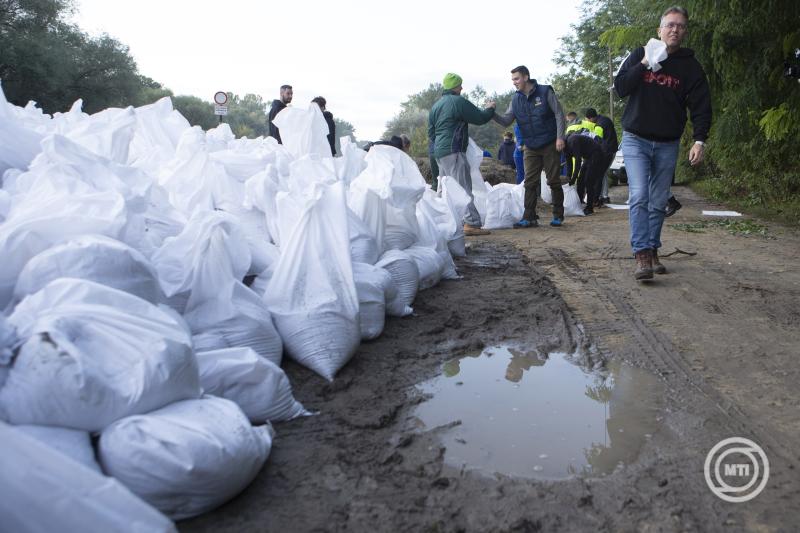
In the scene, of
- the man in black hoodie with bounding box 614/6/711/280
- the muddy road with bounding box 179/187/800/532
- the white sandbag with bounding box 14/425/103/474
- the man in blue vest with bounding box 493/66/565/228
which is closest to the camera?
the white sandbag with bounding box 14/425/103/474

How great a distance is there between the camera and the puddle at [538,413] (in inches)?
87.2

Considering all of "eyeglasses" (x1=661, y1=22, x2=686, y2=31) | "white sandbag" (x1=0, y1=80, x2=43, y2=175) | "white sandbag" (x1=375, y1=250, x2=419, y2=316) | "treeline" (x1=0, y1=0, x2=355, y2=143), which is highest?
"treeline" (x1=0, y1=0, x2=355, y2=143)

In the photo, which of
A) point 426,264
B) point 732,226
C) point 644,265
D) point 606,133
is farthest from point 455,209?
point 606,133

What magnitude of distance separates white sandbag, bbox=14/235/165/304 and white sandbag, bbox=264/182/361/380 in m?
0.76

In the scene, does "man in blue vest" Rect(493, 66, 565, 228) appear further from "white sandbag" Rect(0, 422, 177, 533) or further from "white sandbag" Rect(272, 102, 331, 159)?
"white sandbag" Rect(0, 422, 177, 533)

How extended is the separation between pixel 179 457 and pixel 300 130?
4.15 m

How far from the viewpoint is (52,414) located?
1.70 meters

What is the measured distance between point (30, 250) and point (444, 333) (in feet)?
6.64

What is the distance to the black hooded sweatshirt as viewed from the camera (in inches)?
184

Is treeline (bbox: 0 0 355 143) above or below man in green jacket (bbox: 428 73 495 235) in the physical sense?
above

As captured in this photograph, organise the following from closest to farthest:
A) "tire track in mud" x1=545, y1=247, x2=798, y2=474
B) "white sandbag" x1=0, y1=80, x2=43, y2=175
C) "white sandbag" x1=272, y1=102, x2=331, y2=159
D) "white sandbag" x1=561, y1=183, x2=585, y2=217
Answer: "tire track in mud" x1=545, y1=247, x2=798, y2=474
"white sandbag" x1=0, y1=80, x2=43, y2=175
"white sandbag" x1=272, y1=102, x2=331, y2=159
"white sandbag" x1=561, y1=183, x2=585, y2=217

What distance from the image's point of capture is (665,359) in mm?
3125

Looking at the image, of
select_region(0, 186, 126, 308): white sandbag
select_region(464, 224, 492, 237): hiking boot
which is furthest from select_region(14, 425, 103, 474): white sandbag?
select_region(464, 224, 492, 237): hiking boot

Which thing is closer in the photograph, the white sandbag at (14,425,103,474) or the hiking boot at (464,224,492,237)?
the white sandbag at (14,425,103,474)
